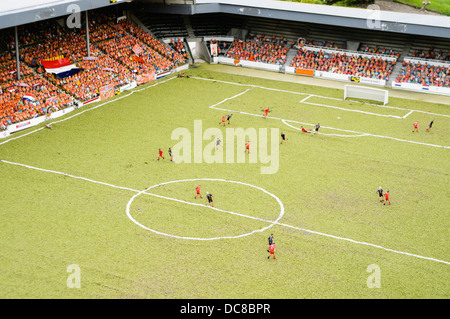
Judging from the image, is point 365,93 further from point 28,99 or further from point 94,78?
point 28,99

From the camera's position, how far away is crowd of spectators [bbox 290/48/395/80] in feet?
220

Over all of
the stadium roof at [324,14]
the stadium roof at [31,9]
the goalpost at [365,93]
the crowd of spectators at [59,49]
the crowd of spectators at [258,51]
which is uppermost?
the stadium roof at [31,9]

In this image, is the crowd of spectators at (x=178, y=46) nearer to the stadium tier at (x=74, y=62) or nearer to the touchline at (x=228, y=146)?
the stadium tier at (x=74, y=62)

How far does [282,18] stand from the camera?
2736 inches

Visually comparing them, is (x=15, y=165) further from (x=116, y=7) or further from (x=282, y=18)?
(x=282, y=18)

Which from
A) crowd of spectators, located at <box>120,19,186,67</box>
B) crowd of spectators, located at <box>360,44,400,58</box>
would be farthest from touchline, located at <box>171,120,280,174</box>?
crowd of spectators, located at <box>360,44,400,58</box>

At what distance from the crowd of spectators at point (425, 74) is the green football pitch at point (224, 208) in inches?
305

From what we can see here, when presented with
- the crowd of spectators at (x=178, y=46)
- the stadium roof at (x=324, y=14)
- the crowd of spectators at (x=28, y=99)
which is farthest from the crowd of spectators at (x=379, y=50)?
the crowd of spectators at (x=28, y=99)

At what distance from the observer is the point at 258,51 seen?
7431cm

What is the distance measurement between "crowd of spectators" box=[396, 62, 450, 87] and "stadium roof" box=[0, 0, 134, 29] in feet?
121

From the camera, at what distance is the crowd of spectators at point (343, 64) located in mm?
67175

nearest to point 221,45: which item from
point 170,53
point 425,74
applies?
point 170,53

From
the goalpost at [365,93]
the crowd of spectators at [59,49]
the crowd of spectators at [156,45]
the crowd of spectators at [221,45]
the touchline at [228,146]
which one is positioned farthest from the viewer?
the crowd of spectators at [221,45]

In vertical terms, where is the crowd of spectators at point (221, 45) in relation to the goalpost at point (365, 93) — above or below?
above
